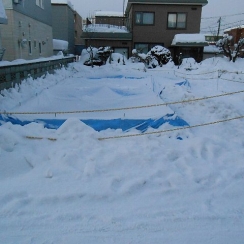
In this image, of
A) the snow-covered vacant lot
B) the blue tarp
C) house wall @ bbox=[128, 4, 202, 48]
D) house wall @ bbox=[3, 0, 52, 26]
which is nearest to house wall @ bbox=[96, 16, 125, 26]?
house wall @ bbox=[128, 4, 202, 48]

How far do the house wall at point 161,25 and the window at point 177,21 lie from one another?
23 centimetres

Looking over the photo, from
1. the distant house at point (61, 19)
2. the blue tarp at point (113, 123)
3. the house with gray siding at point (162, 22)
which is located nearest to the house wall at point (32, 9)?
the distant house at point (61, 19)

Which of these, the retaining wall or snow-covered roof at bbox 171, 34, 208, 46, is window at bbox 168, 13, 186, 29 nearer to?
snow-covered roof at bbox 171, 34, 208, 46

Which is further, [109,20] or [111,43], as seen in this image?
[109,20]

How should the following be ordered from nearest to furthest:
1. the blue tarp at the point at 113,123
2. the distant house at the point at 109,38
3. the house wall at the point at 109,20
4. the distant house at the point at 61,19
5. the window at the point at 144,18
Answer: the blue tarp at the point at 113,123, the distant house at the point at 109,38, the window at the point at 144,18, the distant house at the point at 61,19, the house wall at the point at 109,20

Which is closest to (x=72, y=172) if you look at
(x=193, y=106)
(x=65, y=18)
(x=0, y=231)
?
(x=0, y=231)

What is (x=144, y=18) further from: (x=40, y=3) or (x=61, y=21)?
(x=40, y=3)

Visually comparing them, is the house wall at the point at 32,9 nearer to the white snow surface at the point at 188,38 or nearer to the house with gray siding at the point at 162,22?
the house with gray siding at the point at 162,22

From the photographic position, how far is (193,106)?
6.74 metres

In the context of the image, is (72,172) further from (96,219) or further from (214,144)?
(214,144)

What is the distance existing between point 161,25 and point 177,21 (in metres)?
1.32

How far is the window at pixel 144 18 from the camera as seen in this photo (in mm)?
19641

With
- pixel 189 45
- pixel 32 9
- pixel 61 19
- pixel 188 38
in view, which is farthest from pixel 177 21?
pixel 32 9

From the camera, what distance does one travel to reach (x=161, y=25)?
19672mm
